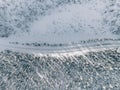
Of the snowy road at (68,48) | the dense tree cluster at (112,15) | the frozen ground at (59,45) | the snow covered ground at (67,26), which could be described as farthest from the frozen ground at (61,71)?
the dense tree cluster at (112,15)

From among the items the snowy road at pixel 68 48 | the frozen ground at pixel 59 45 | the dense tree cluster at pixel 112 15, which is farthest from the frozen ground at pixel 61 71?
the dense tree cluster at pixel 112 15

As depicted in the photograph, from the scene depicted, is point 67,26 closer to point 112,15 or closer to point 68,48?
point 68,48

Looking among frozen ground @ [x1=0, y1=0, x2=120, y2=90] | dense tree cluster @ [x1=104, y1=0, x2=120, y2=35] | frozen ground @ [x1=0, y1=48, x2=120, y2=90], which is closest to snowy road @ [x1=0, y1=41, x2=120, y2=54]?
frozen ground @ [x1=0, y1=0, x2=120, y2=90]

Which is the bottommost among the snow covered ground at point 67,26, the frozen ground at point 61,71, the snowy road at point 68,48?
the frozen ground at point 61,71

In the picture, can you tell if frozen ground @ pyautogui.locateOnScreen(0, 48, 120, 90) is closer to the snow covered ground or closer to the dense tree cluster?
the snow covered ground

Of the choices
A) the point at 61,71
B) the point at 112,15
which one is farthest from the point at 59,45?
the point at 112,15

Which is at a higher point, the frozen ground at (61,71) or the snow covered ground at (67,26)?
the snow covered ground at (67,26)

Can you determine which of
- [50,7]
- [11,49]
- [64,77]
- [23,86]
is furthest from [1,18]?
[64,77]

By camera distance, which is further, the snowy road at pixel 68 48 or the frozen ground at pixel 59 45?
the snowy road at pixel 68 48

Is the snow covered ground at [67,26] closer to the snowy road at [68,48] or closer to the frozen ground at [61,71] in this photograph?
the snowy road at [68,48]

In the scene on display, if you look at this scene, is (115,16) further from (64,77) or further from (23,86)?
(23,86)

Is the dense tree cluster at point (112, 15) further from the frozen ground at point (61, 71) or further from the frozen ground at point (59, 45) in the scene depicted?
the frozen ground at point (61, 71)
